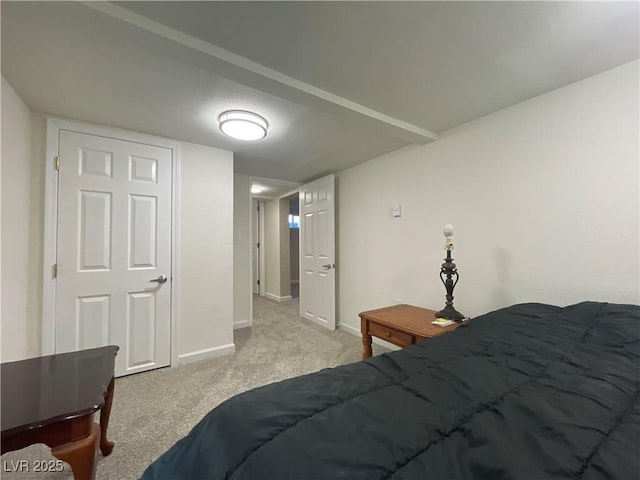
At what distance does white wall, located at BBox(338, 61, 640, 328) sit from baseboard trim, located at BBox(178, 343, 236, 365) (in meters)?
1.77

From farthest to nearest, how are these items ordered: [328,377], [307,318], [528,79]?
[307,318], [528,79], [328,377]

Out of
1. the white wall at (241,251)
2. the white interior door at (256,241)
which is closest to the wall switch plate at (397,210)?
the white wall at (241,251)

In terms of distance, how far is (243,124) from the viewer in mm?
2037

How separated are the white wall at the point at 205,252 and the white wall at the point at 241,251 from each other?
887mm

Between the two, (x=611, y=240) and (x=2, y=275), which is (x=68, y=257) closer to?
(x=2, y=275)

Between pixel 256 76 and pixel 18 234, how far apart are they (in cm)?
191

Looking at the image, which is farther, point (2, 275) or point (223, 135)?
point (223, 135)

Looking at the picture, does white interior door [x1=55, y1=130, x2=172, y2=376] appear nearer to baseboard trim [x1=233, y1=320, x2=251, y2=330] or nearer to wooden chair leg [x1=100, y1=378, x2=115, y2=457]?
wooden chair leg [x1=100, y1=378, x2=115, y2=457]

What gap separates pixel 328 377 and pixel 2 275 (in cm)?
209

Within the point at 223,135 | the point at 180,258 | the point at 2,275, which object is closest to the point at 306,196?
the point at 223,135

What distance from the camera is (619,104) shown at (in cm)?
149

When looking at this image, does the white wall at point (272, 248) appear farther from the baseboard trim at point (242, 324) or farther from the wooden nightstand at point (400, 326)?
the wooden nightstand at point (400, 326)

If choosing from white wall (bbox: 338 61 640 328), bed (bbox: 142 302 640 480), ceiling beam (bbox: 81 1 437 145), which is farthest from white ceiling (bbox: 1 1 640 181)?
bed (bbox: 142 302 640 480)

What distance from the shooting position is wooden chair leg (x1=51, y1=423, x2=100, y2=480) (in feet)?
3.09
